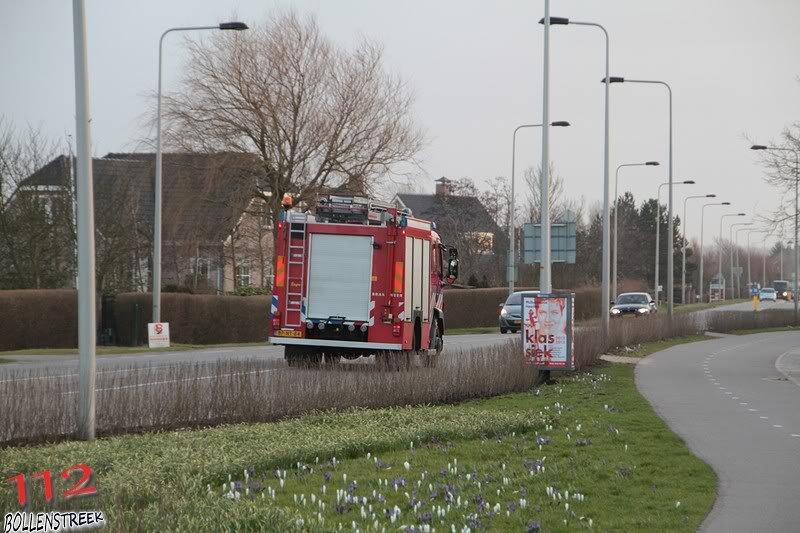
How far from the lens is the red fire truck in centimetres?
2344

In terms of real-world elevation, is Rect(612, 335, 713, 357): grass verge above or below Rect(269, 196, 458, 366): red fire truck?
below

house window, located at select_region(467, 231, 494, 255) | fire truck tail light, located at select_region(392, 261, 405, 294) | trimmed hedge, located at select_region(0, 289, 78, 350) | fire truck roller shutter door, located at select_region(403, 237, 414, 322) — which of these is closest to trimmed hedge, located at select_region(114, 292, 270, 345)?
trimmed hedge, located at select_region(0, 289, 78, 350)

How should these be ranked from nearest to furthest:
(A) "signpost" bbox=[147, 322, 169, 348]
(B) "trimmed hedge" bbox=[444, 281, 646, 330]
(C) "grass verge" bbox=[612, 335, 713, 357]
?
1. (C) "grass verge" bbox=[612, 335, 713, 357]
2. (A) "signpost" bbox=[147, 322, 169, 348]
3. (B) "trimmed hedge" bbox=[444, 281, 646, 330]

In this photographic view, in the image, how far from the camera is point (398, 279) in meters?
23.5

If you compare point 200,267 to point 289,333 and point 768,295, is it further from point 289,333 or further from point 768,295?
point 768,295

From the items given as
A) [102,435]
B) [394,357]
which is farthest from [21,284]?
[102,435]

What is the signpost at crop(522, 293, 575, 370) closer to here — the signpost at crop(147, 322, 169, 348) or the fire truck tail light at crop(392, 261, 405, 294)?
the fire truck tail light at crop(392, 261, 405, 294)

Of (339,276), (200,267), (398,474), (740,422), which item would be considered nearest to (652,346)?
(339,276)

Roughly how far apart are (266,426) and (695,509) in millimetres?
5582

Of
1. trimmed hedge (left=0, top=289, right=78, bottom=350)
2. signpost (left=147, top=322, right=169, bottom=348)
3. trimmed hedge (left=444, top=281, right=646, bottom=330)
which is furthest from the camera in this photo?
trimmed hedge (left=444, top=281, right=646, bottom=330)

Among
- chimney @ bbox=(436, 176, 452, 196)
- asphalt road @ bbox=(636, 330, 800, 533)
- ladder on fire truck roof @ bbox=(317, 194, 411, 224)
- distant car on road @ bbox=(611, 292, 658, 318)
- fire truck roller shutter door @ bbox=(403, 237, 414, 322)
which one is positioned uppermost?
chimney @ bbox=(436, 176, 452, 196)

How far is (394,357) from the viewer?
61.0ft

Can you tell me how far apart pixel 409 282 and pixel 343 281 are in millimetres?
1346

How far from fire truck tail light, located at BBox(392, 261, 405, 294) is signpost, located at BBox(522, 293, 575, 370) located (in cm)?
254
